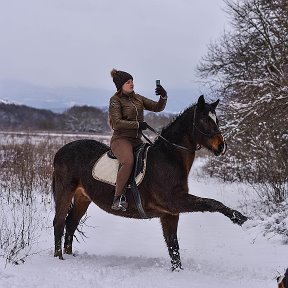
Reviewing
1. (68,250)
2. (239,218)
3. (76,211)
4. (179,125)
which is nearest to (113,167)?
(179,125)

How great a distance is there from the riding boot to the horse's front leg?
0.74 m

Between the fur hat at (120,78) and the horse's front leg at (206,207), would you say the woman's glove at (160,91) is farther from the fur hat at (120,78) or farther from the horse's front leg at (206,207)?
the horse's front leg at (206,207)

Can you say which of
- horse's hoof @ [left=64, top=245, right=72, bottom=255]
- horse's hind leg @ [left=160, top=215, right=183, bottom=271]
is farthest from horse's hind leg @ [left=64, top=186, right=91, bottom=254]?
horse's hind leg @ [left=160, top=215, right=183, bottom=271]

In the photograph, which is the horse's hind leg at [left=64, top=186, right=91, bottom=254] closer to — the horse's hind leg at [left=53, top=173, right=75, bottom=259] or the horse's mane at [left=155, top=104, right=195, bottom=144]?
the horse's hind leg at [left=53, top=173, right=75, bottom=259]

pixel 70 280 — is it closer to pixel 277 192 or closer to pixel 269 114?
pixel 277 192

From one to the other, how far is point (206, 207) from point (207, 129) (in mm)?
1018

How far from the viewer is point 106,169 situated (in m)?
6.58

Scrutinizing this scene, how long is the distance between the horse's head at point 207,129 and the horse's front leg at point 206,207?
640 mm

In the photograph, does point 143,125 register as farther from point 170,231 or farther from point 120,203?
point 170,231

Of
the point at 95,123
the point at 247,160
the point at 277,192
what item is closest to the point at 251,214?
the point at 277,192

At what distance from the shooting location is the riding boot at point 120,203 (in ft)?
20.3

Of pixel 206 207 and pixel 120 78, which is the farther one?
pixel 120 78

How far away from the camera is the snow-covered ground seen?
5.16 meters

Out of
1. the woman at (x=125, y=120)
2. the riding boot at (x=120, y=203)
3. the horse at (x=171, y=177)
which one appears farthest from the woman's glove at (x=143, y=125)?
the riding boot at (x=120, y=203)
